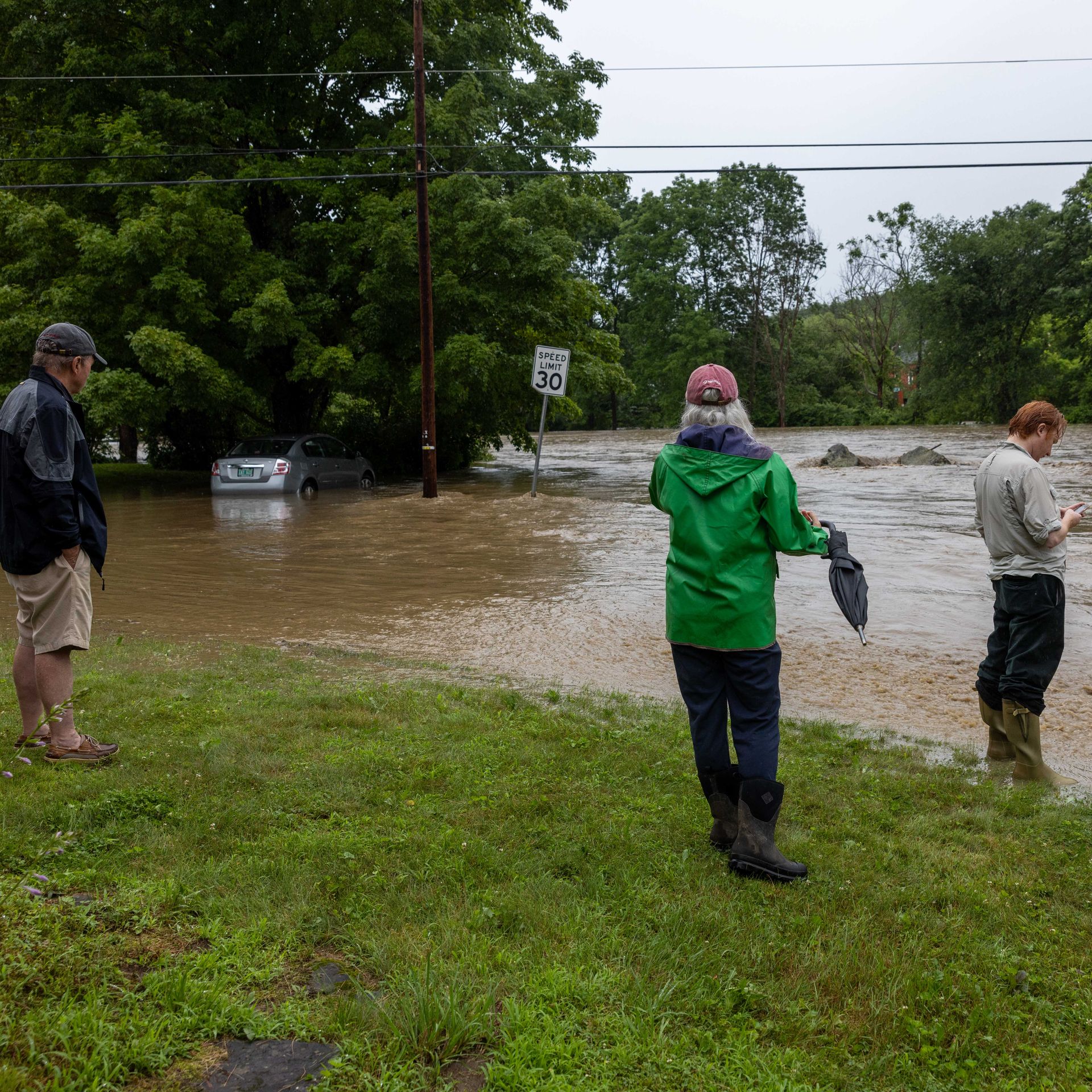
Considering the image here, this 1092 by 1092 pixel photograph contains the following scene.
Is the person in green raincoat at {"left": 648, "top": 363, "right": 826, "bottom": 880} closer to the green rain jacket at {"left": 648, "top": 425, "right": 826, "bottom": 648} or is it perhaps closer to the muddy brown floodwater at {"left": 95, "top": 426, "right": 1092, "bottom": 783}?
the green rain jacket at {"left": 648, "top": 425, "right": 826, "bottom": 648}

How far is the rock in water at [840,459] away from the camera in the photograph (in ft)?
102

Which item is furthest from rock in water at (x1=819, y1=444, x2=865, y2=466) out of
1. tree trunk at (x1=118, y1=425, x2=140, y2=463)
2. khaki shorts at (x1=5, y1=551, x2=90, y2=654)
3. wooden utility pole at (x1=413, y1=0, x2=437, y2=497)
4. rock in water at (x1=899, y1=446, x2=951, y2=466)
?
khaki shorts at (x1=5, y1=551, x2=90, y2=654)

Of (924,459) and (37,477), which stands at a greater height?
(37,477)

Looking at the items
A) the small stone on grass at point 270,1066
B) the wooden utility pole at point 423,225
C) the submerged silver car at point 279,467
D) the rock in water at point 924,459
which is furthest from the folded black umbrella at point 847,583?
the rock in water at point 924,459

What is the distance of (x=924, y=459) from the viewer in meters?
30.5

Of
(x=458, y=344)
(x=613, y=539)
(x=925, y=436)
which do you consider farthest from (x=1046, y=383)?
(x=613, y=539)

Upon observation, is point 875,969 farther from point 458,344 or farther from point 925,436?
point 925,436

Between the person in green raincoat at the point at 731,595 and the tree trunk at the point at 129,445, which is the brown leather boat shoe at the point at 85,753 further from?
the tree trunk at the point at 129,445

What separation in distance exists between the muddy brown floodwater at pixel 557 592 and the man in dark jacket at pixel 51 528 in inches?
142

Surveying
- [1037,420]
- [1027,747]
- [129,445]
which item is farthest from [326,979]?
[129,445]

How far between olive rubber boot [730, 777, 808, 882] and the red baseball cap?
62.3 inches

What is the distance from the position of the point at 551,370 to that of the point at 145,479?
1432cm

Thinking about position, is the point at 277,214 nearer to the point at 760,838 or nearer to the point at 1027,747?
the point at 1027,747

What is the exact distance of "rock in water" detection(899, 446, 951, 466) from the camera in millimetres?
30094
